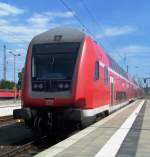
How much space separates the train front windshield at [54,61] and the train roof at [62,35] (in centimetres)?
20

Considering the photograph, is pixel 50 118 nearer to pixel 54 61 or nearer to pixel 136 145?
pixel 54 61

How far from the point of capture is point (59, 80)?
1495 centimetres

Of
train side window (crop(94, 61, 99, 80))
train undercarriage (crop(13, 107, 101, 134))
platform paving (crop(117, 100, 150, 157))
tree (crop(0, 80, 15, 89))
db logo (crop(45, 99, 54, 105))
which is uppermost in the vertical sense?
tree (crop(0, 80, 15, 89))

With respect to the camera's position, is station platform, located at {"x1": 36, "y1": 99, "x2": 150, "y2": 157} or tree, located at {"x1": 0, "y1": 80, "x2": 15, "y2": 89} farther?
tree, located at {"x1": 0, "y1": 80, "x2": 15, "y2": 89}

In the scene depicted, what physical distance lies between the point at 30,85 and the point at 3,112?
54.7ft

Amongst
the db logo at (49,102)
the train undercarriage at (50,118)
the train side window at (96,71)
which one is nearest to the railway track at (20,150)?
the train undercarriage at (50,118)

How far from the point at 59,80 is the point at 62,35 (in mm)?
→ 1846

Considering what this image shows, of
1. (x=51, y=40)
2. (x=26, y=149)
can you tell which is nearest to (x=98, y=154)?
(x=26, y=149)

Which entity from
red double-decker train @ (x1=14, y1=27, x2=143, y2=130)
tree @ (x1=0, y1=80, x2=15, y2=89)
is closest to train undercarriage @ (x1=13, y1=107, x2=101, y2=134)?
red double-decker train @ (x1=14, y1=27, x2=143, y2=130)

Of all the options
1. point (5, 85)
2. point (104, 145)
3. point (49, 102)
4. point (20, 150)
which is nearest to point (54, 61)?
point (49, 102)

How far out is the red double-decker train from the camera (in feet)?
48.3

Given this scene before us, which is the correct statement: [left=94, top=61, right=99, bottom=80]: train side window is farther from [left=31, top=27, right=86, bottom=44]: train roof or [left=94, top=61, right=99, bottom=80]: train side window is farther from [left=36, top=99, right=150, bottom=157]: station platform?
[left=36, top=99, right=150, bottom=157]: station platform

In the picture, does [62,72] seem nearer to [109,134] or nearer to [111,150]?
[109,134]

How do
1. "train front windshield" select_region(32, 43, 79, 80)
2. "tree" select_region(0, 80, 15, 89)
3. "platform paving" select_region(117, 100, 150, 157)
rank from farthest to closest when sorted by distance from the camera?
"tree" select_region(0, 80, 15, 89), "train front windshield" select_region(32, 43, 79, 80), "platform paving" select_region(117, 100, 150, 157)
